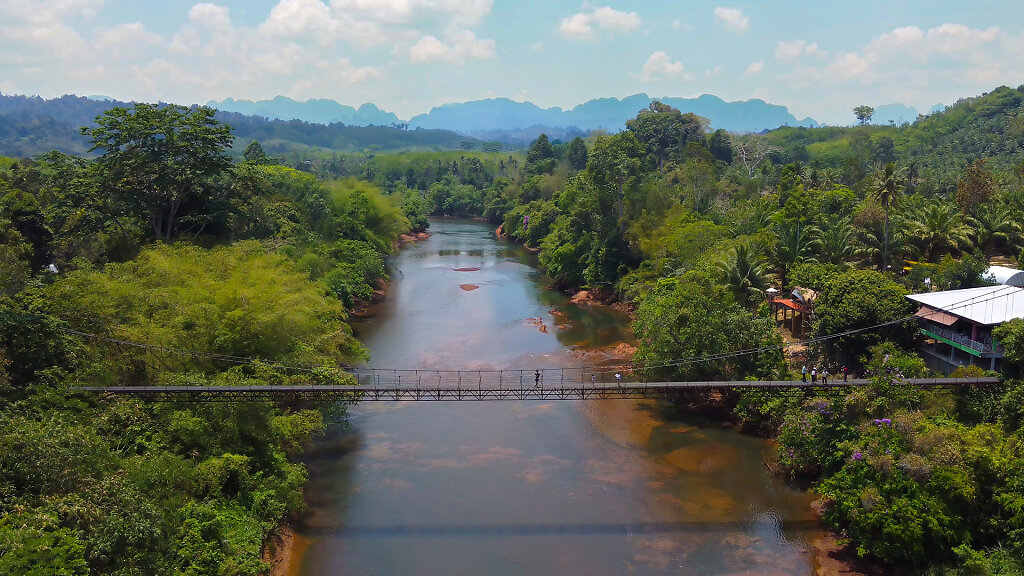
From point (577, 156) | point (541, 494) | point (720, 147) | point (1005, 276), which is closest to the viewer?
point (541, 494)

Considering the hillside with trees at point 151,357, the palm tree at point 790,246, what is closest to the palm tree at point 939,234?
the palm tree at point 790,246

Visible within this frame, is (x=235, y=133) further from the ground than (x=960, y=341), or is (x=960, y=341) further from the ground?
(x=235, y=133)

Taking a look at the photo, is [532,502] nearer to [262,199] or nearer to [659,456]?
[659,456]

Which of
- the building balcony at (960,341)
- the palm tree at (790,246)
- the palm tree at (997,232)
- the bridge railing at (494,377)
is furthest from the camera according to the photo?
the palm tree at (997,232)

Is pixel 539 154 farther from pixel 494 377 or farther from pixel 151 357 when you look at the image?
pixel 151 357

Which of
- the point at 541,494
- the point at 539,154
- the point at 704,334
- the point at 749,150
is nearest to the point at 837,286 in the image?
the point at 704,334

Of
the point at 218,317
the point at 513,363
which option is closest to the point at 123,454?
the point at 218,317

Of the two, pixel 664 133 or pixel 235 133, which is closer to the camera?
pixel 664 133

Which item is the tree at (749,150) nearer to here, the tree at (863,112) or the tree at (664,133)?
the tree at (664,133)
